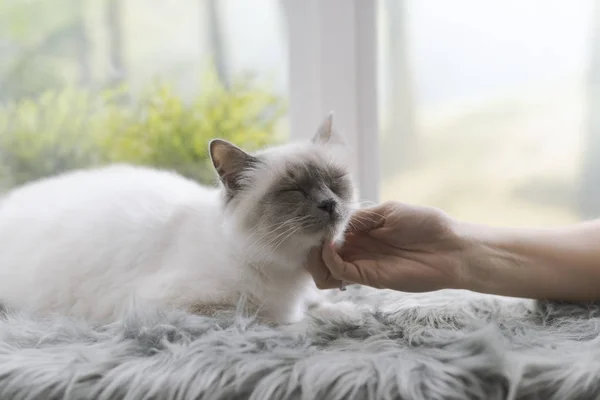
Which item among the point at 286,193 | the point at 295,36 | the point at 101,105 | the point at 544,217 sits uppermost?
the point at 295,36

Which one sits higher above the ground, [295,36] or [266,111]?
[295,36]

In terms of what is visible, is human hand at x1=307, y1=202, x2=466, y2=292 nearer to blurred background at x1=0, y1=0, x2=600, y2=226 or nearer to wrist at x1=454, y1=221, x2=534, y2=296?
wrist at x1=454, y1=221, x2=534, y2=296

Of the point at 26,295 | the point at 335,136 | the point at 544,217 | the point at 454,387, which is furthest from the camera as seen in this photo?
the point at 544,217

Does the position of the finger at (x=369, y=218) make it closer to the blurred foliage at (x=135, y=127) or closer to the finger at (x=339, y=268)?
the finger at (x=339, y=268)

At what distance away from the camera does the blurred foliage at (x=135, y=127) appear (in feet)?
6.77

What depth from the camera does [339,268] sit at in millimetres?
1205

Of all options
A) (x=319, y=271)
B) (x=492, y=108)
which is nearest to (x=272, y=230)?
(x=319, y=271)

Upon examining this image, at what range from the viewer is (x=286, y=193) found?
1188 millimetres

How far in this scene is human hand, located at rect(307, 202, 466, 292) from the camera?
48.1 inches

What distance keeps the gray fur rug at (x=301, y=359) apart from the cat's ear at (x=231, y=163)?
28 centimetres

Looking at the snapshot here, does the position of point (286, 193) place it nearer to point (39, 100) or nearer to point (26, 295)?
point (26, 295)

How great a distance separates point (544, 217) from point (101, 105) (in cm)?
150

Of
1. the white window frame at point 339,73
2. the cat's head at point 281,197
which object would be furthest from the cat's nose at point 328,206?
the white window frame at point 339,73

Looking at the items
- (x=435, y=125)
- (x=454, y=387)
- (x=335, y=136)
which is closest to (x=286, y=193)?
(x=335, y=136)
